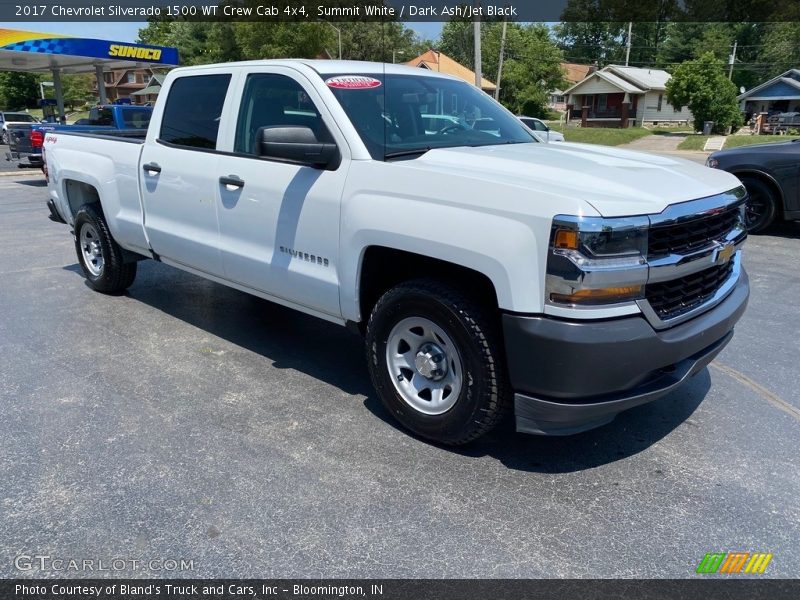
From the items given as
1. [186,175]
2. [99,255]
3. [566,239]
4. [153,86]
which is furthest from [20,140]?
[153,86]

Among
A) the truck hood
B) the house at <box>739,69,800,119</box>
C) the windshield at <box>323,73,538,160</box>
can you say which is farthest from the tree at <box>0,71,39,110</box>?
the truck hood

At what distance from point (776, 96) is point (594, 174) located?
59213 mm

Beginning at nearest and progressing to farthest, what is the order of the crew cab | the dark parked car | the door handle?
1. the door handle
2. the dark parked car
3. the crew cab

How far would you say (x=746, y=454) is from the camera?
11.4 feet

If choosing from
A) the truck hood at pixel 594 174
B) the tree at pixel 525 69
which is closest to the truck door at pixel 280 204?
the truck hood at pixel 594 174

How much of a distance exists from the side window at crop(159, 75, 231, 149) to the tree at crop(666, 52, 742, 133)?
4258 cm

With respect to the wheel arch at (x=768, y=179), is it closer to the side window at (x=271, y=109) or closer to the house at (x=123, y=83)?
the side window at (x=271, y=109)

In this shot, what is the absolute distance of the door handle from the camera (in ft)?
13.9

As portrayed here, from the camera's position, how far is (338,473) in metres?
3.29

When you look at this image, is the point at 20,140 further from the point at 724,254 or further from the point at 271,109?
the point at 724,254

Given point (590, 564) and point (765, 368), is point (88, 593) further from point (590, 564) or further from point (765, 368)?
point (765, 368)

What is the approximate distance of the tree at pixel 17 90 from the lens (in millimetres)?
68812

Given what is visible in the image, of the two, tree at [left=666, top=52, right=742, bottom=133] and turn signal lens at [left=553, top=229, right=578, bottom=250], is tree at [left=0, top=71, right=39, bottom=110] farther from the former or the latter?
turn signal lens at [left=553, top=229, right=578, bottom=250]

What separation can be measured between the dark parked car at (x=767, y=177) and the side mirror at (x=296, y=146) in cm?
714
